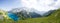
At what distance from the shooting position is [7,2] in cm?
190

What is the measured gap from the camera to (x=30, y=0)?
1.87 metres

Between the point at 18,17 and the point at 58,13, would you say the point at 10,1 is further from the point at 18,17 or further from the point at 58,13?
the point at 58,13

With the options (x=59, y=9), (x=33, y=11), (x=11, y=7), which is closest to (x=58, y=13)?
(x=59, y=9)

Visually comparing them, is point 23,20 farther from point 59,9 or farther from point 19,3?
point 59,9

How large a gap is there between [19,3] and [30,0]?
0.18 meters

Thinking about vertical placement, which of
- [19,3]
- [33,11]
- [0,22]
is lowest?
[0,22]

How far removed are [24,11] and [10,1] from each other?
268mm

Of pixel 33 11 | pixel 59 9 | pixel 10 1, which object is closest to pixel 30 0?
pixel 33 11

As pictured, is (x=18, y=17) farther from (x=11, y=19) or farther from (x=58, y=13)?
(x=58, y=13)

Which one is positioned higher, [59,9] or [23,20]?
[59,9]

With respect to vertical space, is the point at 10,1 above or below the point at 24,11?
above

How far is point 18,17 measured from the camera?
6.24 ft

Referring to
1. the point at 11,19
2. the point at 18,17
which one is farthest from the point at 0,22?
the point at 18,17

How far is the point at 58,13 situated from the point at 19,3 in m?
0.62
